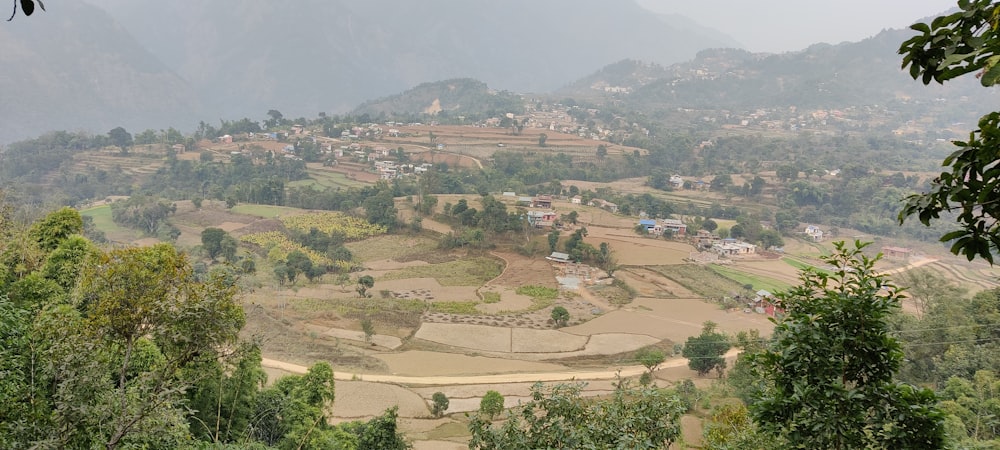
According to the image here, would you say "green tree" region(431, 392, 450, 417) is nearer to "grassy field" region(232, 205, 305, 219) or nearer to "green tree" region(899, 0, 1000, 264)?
"green tree" region(899, 0, 1000, 264)

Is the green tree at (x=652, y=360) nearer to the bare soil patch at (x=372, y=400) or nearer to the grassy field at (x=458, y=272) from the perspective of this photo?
the bare soil patch at (x=372, y=400)

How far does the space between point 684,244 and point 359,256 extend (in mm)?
18877

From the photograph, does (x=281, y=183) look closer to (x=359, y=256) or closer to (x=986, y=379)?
(x=359, y=256)

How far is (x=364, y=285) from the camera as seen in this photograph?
2380 centimetres

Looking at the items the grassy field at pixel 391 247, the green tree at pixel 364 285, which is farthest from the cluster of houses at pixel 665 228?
the green tree at pixel 364 285

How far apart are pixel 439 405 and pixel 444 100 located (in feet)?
315

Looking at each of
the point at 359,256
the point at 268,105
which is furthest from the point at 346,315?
the point at 268,105

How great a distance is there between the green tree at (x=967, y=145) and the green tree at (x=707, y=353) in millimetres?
16692

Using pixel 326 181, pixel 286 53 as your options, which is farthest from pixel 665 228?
pixel 286 53

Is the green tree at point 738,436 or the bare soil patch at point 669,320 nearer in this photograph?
the green tree at point 738,436

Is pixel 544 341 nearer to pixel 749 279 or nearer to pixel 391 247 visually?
pixel 749 279

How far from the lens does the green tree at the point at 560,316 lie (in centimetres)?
2111

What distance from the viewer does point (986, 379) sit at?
35.6 feet

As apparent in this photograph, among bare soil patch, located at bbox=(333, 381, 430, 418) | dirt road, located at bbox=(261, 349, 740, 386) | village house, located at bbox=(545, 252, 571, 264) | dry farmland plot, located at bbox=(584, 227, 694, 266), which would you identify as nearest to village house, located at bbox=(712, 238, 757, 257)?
dry farmland plot, located at bbox=(584, 227, 694, 266)
